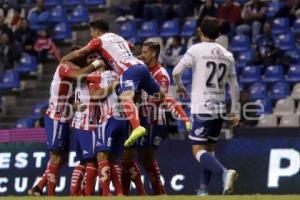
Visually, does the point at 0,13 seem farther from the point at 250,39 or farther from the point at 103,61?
the point at 103,61

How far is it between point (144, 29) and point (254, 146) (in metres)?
8.56

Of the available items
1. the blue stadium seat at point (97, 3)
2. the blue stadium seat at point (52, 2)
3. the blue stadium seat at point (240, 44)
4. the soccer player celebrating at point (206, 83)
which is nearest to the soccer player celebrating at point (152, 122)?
the soccer player celebrating at point (206, 83)

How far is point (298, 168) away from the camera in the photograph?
18.6 metres

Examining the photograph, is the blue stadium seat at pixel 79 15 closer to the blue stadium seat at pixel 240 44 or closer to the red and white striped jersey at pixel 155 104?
the blue stadium seat at pixel 240 44

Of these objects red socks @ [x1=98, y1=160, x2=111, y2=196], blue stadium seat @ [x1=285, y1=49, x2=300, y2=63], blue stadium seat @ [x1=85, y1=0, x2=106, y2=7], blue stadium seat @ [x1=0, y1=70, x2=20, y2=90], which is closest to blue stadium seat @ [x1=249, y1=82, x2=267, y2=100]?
blue stadium seat @ [x1=285, y1=49, x2=300, y2=63]

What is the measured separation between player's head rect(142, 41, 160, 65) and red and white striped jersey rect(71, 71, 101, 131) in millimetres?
1140

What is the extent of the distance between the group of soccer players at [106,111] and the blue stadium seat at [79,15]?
→ 38.1ft

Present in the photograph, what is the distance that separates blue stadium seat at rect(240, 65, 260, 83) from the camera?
24250mm

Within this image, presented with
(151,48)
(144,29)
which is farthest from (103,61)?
(144,29)

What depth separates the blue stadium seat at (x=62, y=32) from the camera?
28375mm

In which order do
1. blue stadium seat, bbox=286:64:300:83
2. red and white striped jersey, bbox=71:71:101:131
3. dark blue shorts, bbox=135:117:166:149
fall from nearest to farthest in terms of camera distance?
red and white striped jersey, bbox=71:71:101:131, dark blue shorts, bbox=135:117:166:149, blue stadium seat, bbox=286:64:300:83

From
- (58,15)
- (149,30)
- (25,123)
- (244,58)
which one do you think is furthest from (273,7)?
(25,123)

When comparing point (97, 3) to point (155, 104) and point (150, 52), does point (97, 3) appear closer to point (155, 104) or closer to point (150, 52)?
point (150, 52)

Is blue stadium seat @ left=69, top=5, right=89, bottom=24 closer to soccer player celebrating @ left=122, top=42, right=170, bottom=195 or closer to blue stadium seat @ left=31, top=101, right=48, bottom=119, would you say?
blue stadium seat @ left=31, top=101, right=48, bottom=119
